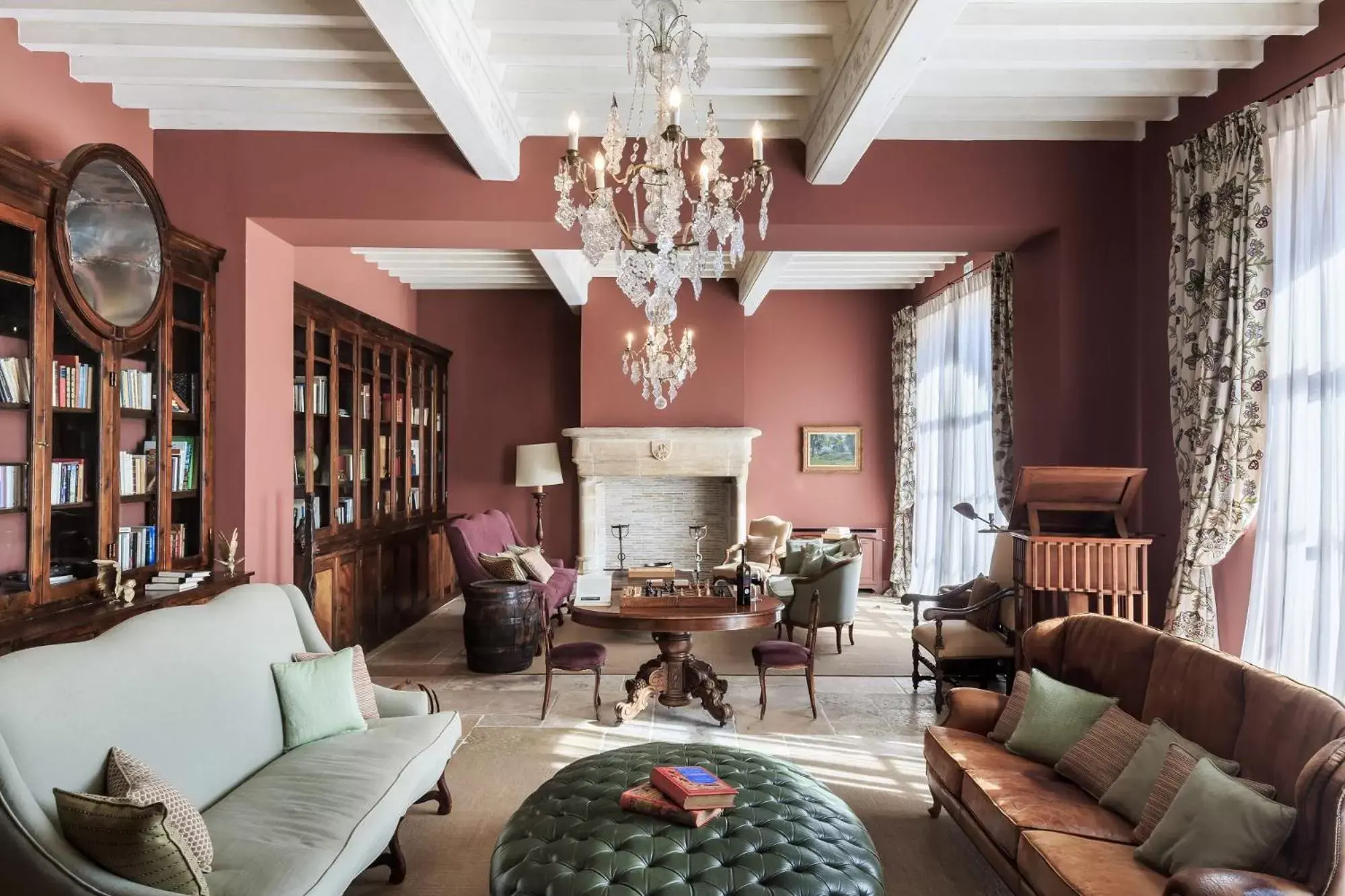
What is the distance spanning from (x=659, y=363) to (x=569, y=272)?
122 cm

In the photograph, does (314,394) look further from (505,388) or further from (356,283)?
(505,388)

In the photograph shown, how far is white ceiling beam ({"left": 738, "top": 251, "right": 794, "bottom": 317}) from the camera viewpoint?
6.65 meters

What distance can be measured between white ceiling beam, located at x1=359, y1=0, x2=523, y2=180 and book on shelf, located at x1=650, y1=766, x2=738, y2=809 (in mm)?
2804

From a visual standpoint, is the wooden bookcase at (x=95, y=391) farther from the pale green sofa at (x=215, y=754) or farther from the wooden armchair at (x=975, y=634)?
the wooden armchair at (x=975, y=634)

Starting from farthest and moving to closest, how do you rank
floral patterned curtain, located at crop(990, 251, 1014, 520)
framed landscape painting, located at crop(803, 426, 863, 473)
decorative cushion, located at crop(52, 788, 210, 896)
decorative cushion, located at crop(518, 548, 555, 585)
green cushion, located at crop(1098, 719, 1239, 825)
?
framed landscape painting, located at crop(803, 426, 863, 473) < decorative cushion, located at crop(518, 548, 555, 585) < floral patterned curtain, located at crop(990, 251, 1014, 520) < green cushion, located at crop(1098, 719, 1239, 825) < decorative cushion, located at crop(52, 788, 210, 896)

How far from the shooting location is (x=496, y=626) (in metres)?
5.65

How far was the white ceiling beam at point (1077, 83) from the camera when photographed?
396cm

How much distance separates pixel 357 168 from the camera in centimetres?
461

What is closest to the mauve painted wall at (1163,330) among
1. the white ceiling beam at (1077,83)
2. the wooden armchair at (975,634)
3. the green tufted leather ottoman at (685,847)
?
the white ceiling beam at (1077,83)

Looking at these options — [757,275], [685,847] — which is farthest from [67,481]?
[757,275]

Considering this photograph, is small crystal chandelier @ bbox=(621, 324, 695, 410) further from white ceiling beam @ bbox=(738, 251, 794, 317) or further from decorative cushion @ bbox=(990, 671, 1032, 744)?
decorative cushion @ bbox=(990, 671, 1032, 744)

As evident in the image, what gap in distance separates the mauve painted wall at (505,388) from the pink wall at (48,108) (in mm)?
4892

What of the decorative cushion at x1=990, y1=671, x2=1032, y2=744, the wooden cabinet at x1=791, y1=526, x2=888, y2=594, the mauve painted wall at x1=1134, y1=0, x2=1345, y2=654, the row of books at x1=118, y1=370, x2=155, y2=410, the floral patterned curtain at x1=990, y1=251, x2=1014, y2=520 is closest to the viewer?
the decorative cushion at x1=990, y1=671, x2=1032, y2=744

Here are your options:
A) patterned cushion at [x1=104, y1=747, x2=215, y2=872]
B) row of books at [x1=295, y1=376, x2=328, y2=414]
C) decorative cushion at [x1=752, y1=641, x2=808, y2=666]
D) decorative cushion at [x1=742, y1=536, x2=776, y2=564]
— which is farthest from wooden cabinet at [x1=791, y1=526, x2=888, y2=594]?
patterned cushion at [x1=104, y1=747, x2=215, y2=872]
